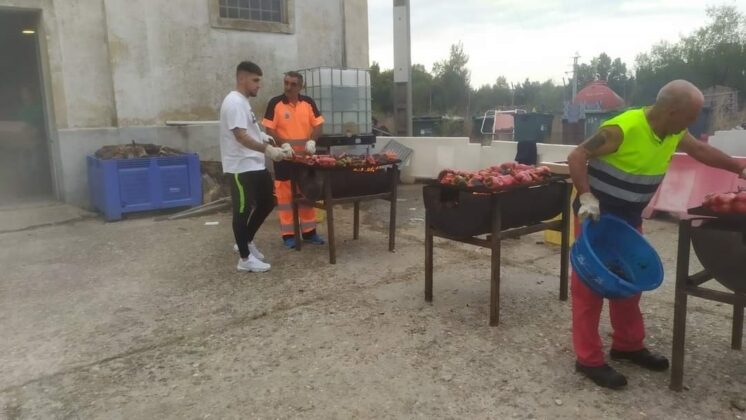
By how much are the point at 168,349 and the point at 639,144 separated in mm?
3162

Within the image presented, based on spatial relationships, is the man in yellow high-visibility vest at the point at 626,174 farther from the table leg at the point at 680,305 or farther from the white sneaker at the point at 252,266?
the white sneaker at the point at 252,266

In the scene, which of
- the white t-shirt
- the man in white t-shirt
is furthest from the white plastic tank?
the white t-shirt

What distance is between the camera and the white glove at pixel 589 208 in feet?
10.0

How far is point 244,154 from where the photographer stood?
5211 mm

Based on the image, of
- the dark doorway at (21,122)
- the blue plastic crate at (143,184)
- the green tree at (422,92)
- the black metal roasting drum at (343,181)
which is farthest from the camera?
the green tree at (422,92)

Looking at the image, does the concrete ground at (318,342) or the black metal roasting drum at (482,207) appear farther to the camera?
the black metal roasting drum at (482,207)

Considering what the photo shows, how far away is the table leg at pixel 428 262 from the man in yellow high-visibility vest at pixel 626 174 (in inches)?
50.9

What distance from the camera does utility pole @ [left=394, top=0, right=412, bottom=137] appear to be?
36.2 ft

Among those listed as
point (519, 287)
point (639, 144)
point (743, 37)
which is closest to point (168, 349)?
point (519, 287)

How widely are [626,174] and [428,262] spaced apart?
69.9 inches

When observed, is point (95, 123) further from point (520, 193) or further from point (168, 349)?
point (520, 193)

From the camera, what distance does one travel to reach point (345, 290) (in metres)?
4.82

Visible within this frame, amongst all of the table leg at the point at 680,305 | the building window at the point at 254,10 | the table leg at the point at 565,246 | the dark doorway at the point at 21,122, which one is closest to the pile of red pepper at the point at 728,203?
the table leg at the point at 680,305

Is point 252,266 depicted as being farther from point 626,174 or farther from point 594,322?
point 626,174
